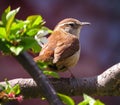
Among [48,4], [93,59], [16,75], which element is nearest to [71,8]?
[48,4]

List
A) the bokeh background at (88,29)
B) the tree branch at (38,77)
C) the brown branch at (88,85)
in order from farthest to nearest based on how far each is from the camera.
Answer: the bokeh background at (88,29) < the brown branch at (88,85) < the tree branch at (38,77)

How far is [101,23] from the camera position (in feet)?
12.3

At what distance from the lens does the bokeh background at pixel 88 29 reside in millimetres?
3395

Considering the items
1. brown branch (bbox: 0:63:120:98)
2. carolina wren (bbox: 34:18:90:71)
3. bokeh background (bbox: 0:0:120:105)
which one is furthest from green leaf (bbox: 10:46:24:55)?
bokeh background (bbox: 0:0:120:105)

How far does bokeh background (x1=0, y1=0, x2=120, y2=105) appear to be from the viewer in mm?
3395

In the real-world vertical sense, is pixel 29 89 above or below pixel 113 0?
above

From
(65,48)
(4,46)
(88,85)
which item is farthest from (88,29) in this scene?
→ (4,46)

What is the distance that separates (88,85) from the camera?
1.26m

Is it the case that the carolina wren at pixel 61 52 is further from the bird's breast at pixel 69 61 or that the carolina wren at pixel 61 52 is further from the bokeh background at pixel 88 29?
the bokeh background at pixel 88 29

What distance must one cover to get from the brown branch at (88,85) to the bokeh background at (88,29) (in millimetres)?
1927

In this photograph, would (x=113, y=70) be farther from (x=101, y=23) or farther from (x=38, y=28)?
(x=101, y=23)

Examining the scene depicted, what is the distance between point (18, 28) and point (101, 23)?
286 cm

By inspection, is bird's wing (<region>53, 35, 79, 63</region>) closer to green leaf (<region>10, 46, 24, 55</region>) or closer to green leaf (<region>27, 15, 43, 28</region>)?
green leaf (<region>27, 15, 43, 28</region>)

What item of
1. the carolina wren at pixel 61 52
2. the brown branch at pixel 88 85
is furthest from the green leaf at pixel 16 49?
the carolina wren at pixel 61 52
